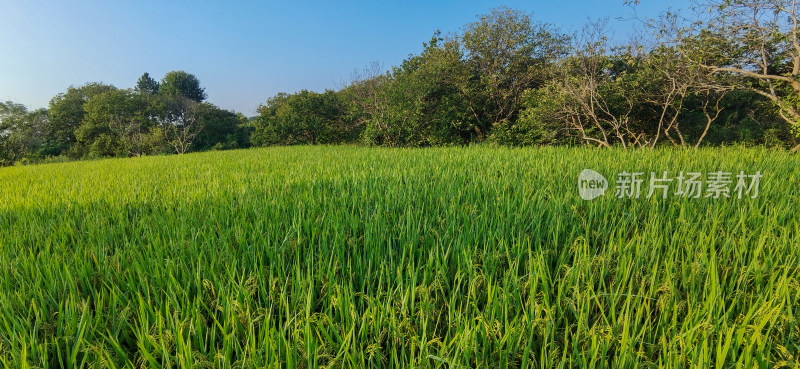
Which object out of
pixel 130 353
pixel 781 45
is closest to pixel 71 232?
pixel 130 353

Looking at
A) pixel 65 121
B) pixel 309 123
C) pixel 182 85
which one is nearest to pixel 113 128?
pixel 65 121

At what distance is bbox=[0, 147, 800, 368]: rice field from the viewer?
79 cm

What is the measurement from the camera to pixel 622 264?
110cm

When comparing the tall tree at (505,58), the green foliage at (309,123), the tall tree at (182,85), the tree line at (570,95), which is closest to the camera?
the tree line at (570,95)

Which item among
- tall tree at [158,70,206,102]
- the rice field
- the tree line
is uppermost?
tall tree at [158,70,206,102]

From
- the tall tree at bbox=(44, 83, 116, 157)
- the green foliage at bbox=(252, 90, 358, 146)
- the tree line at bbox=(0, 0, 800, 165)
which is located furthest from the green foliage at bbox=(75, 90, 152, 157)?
the green foliage at bbox=(252, 90, 358, 146)

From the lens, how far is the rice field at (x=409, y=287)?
2.58 feet

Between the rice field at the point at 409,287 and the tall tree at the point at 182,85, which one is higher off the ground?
the tall tree at the point at 182,85

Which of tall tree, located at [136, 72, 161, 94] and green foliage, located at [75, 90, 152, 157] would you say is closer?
green foliage, located at [75, 90, 152, 157]

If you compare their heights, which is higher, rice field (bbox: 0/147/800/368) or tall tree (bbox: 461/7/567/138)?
tall tree (bbox: 461/7/567/138)

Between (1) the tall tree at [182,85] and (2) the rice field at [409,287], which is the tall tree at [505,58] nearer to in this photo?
(2) the rice field at [409,287]

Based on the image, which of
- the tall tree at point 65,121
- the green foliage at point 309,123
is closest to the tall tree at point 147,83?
the tall tree at point 65,121

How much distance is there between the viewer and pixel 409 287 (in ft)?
3.35

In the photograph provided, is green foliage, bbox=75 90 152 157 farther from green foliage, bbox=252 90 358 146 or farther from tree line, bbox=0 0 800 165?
green foliage, bbox=252 90 358 146
